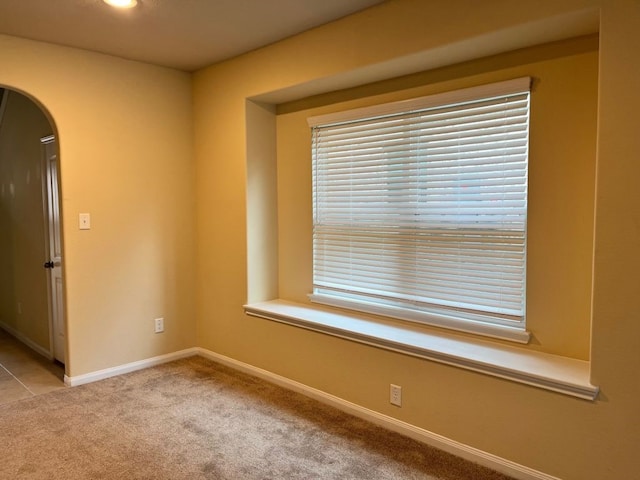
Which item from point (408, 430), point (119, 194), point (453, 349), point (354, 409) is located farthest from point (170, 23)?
point (408, 430)

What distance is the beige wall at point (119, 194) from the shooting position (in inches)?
131

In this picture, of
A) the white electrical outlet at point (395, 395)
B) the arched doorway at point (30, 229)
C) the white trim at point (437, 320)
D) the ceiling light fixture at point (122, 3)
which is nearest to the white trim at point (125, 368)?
the arched doorway at point (30, 229)

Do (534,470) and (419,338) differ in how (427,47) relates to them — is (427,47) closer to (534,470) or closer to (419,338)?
(419,338)

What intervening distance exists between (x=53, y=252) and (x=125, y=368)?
4.06 feet

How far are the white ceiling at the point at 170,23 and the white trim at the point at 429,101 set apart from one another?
0.60m

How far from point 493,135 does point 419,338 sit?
1.22 metres

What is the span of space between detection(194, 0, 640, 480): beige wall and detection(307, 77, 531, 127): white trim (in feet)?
0.61

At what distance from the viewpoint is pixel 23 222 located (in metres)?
4.59

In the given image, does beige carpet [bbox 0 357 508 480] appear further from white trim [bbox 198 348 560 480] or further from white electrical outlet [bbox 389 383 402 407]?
white electrical outlet [bbox 389 383 402 407]

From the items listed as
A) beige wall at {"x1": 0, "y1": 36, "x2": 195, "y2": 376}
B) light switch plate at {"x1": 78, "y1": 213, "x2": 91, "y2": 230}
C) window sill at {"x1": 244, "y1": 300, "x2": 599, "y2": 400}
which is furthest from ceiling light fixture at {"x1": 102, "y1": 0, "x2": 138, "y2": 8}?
window sill at {"x1": 244, "y1": 300, "x2": 599, "y2": 400}

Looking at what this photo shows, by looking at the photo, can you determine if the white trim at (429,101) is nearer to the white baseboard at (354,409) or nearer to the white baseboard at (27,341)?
the white baseboard at (354,409)

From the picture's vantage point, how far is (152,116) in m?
3.80

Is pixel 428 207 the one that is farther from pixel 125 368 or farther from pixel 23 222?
pixel 23 222

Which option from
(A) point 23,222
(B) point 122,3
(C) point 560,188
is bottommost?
(A) point 23,222
